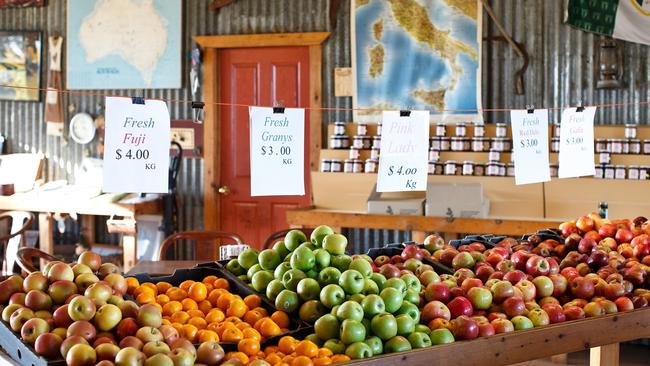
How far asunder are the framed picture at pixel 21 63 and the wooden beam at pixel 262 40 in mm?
1875

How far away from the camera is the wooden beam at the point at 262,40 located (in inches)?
310

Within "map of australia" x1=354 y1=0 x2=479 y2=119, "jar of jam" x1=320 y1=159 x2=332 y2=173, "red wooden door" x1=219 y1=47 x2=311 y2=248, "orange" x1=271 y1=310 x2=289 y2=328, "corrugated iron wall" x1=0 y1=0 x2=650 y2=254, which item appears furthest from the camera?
"red wooden door" x1=219 y1=47 x2=311 y2=248

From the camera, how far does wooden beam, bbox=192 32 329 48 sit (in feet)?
25.8

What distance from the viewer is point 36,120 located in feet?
30.0

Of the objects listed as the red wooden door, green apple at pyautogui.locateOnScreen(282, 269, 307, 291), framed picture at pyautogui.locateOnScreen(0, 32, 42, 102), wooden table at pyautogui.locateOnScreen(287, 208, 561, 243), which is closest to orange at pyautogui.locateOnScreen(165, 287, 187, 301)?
green apple at pyautogui.locateOnScreen(282, 269, 307, 291)

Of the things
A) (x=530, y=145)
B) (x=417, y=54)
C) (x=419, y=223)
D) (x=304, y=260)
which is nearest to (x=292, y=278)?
(x=304, y=260)

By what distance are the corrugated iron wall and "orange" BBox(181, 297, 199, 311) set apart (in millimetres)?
4440

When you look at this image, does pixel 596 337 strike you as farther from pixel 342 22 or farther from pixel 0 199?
pixel 0 199

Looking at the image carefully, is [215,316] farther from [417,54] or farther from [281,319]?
[417,54]

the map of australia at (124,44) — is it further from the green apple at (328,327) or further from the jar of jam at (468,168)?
the green apple at (328,327)

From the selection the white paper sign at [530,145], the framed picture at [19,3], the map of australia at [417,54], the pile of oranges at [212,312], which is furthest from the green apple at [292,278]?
the framed picture at [19,3]

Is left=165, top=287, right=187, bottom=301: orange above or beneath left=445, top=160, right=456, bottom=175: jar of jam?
beneath

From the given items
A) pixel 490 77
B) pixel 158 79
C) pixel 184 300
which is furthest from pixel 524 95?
pixel 184 300

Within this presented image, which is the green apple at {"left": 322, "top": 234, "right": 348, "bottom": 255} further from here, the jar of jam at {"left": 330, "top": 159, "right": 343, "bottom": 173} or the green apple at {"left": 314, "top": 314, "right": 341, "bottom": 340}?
the jar of jam at {"left": 330, "top": 159, "right": 343, "bottom": 173}
